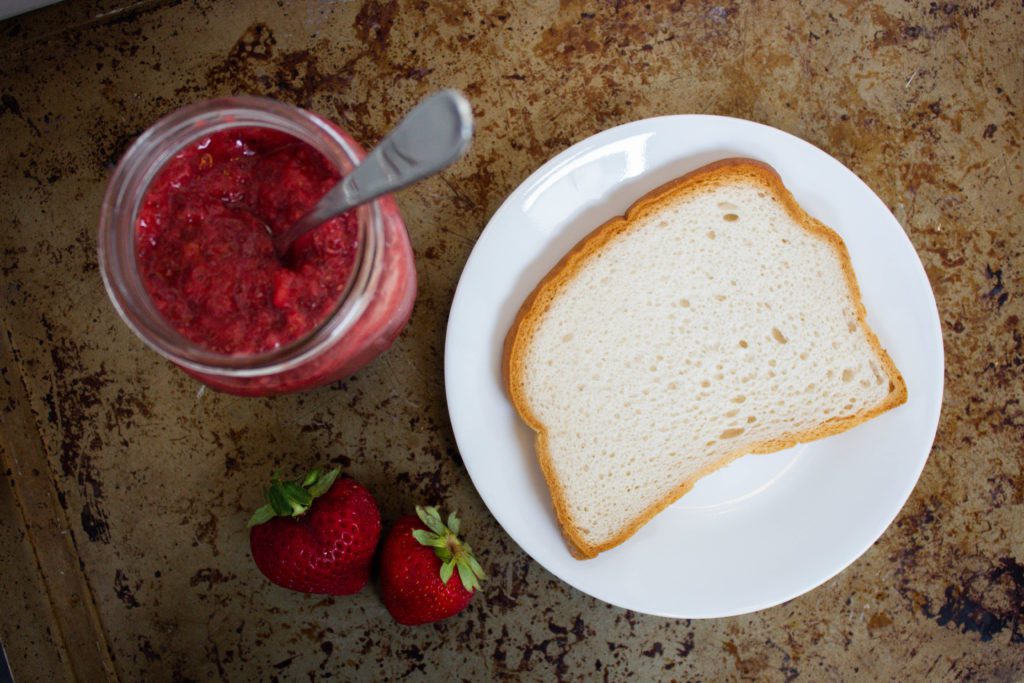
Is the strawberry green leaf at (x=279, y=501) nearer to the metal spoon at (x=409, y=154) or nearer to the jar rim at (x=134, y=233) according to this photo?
the jar rim at (x=134, y=233)

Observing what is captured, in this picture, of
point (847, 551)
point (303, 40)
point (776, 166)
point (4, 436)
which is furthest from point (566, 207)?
point (4, 436)

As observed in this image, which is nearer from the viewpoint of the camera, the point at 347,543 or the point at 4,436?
the point at 347,543

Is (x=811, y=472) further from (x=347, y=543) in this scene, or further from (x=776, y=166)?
(x=347, y=543)

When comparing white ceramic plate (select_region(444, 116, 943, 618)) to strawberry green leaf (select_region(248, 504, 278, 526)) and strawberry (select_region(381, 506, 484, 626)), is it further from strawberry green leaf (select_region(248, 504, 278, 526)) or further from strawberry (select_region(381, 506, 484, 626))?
strawberry green leaf (select_region(248, 504, 278, 526))

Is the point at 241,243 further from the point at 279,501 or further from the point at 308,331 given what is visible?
the point at 279,501

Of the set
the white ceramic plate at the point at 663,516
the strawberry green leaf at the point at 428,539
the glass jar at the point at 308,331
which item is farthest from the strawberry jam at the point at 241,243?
the strawberry green leaf at the point at 428,539

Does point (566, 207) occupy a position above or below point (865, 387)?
above

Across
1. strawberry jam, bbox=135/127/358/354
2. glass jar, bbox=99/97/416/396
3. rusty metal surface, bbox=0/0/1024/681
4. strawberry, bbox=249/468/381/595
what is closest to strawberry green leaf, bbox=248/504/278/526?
strawberry, bbox=249/468/381/595
